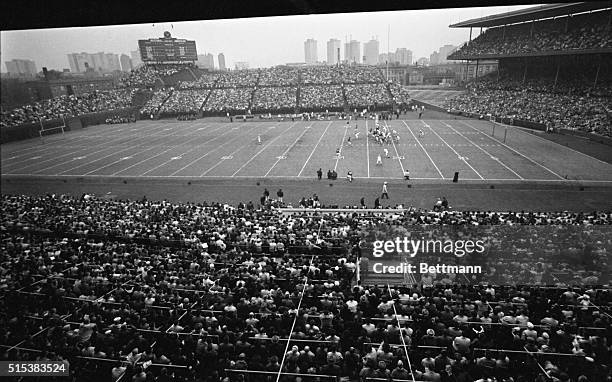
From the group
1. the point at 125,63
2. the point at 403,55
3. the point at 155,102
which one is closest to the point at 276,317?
the point at 155,102

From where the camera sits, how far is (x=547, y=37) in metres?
45.2

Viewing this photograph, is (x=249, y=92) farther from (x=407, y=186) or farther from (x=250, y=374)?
(x=250, y=374)

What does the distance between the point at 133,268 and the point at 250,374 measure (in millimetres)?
6301

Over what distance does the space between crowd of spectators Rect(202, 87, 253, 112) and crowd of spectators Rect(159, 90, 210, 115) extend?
4.98 ft

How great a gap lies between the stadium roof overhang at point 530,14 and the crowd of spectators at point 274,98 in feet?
92.4

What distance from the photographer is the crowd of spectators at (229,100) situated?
63344 mm

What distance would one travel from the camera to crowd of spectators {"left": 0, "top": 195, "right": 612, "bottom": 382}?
664 centimetres

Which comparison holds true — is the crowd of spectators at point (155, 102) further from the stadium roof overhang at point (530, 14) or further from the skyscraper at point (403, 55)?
the skyscraper at point (403, 55)

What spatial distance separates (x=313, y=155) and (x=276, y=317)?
24.0 metres

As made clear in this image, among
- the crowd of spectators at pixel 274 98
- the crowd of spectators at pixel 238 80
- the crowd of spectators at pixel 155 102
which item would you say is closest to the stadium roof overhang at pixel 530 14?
the crowd of spectators at pixel 274 98

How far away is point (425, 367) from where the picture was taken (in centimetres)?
651

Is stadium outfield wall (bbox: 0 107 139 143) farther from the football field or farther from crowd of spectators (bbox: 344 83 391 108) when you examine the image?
crowd of spectators (bbox: 344 83 391 108)

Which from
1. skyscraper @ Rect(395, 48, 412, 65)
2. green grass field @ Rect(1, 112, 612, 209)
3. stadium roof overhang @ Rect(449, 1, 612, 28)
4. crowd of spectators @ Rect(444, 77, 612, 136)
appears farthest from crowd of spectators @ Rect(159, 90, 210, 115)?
skyscraper @ Rect(395, 48, 412, 65)

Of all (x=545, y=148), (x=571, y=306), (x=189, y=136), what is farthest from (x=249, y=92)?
(x=571, y=306)
